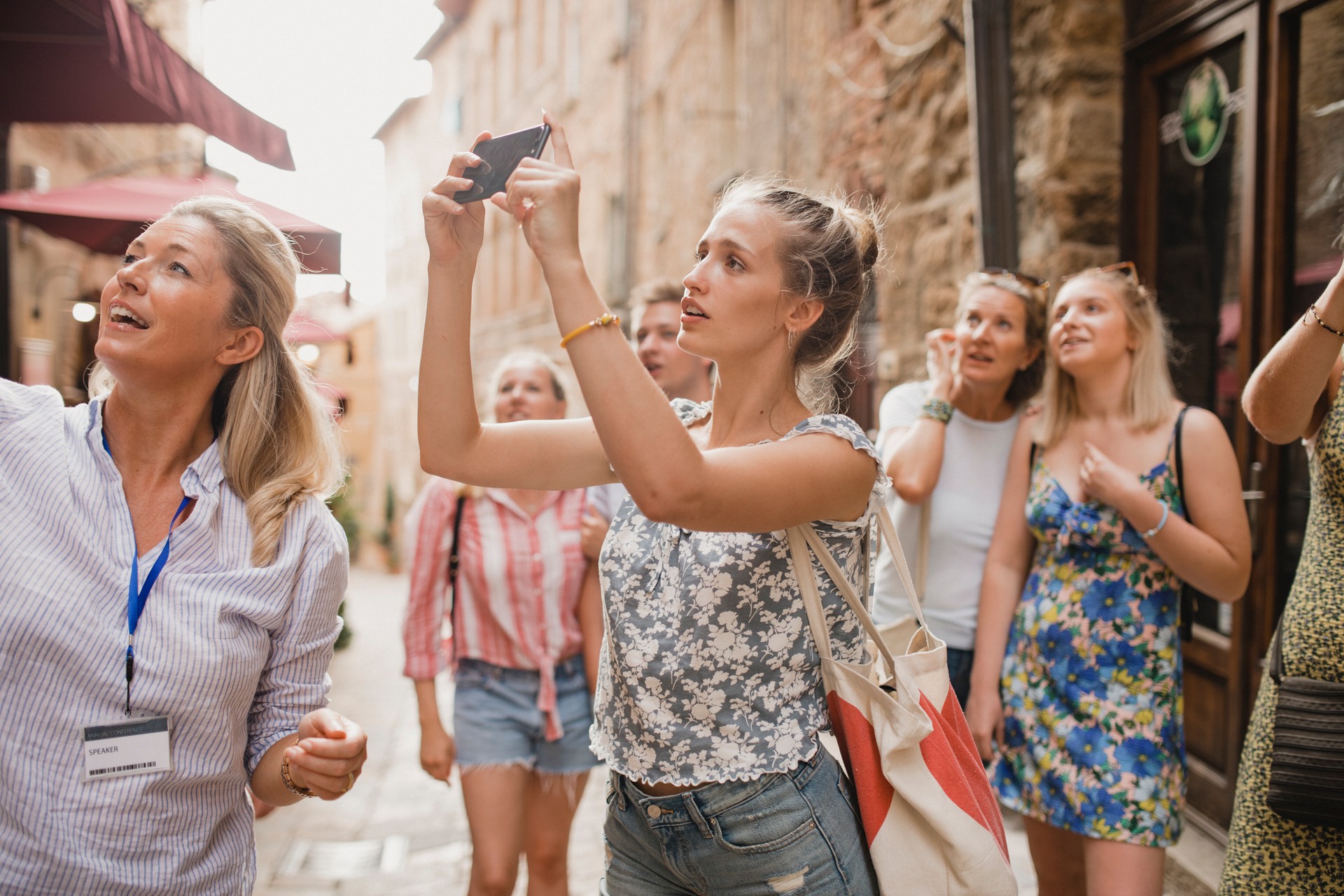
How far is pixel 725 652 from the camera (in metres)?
1.49

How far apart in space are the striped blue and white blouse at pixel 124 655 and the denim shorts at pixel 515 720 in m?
1.01

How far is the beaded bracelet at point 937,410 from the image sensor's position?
2.74 metres

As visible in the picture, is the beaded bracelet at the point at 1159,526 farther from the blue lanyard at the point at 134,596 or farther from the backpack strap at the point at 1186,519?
the blue lanyard at the point at 134,596

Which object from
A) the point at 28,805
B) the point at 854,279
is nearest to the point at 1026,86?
the point at 854,279

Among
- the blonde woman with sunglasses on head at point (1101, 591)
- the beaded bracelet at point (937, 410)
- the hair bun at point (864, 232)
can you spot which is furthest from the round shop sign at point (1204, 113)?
the hair bun at point (864, 232)

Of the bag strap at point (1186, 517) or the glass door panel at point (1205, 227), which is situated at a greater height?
the glass door panel at point (1205, 227)

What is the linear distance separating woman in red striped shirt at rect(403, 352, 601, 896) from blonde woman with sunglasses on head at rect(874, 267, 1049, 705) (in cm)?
94

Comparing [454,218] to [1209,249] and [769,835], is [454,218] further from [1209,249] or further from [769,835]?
[1209,249]

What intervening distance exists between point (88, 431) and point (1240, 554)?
7.78 ft

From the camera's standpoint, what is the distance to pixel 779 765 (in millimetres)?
1482

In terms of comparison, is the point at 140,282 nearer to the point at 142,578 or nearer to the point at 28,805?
the point at 142,578

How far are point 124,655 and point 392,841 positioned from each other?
119 inches

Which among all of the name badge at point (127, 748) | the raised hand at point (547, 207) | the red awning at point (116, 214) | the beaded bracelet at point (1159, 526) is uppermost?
the red awning at point (116, 214)

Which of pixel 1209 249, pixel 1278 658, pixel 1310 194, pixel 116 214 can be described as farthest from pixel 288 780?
pixel 1209 249
